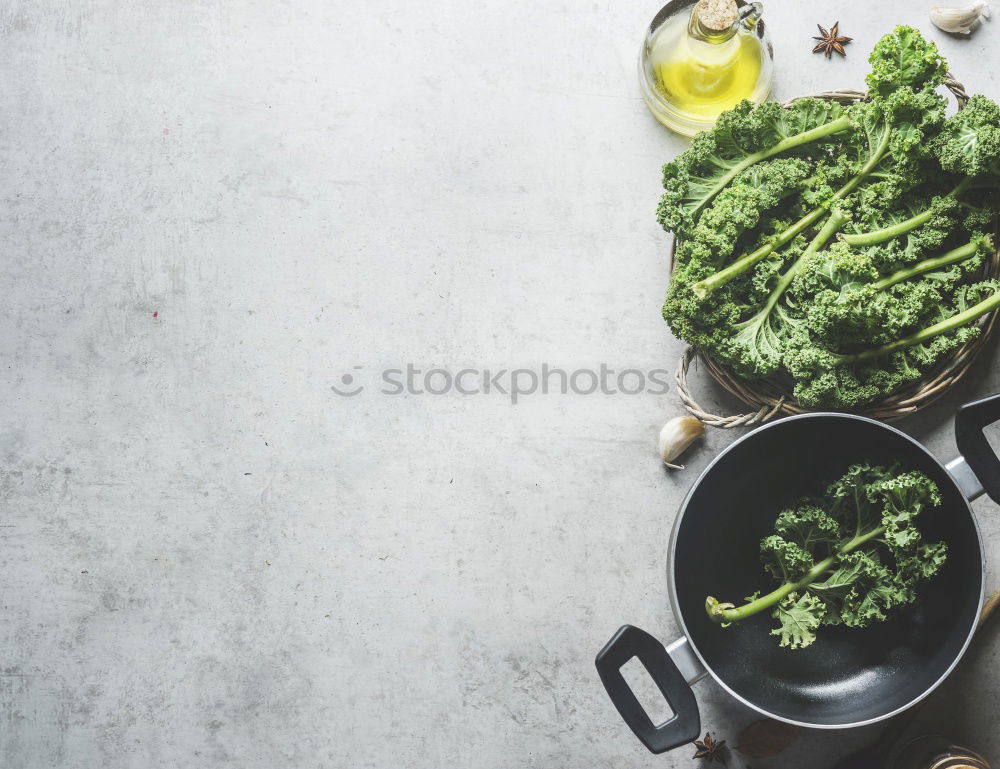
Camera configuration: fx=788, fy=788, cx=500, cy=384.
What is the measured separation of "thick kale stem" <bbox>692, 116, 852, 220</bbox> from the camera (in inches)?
60.2

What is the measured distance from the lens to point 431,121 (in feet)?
5.96

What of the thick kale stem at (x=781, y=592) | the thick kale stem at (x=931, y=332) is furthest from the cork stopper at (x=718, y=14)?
the thick kale stem at (x=781, y=592)

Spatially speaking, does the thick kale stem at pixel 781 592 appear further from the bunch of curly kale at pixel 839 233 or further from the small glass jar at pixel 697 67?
the small glass jar at pixel 697 67

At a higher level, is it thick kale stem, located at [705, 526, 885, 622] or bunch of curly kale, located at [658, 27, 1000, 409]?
bunch of curly kale, located at [658, 27, 1000, 409]

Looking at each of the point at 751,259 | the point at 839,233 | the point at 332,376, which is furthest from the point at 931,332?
the point at 332,376

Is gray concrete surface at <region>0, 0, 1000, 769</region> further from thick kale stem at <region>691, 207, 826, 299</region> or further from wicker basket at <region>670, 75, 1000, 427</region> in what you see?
thick kale stem at <region>691, 207, 826, 299</region>

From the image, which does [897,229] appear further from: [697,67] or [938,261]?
[697,67]

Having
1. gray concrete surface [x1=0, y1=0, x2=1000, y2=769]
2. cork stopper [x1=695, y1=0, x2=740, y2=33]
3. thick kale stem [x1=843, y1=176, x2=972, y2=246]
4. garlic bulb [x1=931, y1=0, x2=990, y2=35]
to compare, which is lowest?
gray concrete surface [x1=0, y1=0, x2=1000, y2=769]

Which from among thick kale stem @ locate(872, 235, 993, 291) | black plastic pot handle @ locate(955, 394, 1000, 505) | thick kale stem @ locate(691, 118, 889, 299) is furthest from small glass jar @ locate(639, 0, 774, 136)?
black plastic pot handle @ locate(955, 394, 1000, 505)

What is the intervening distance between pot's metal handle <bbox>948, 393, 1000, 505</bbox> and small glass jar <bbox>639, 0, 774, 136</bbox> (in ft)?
2.56

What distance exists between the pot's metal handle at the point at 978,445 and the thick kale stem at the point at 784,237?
45cm

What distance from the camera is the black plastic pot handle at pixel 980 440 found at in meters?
1.43

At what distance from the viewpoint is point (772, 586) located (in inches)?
65.2

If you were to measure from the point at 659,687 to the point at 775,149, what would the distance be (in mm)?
1042
